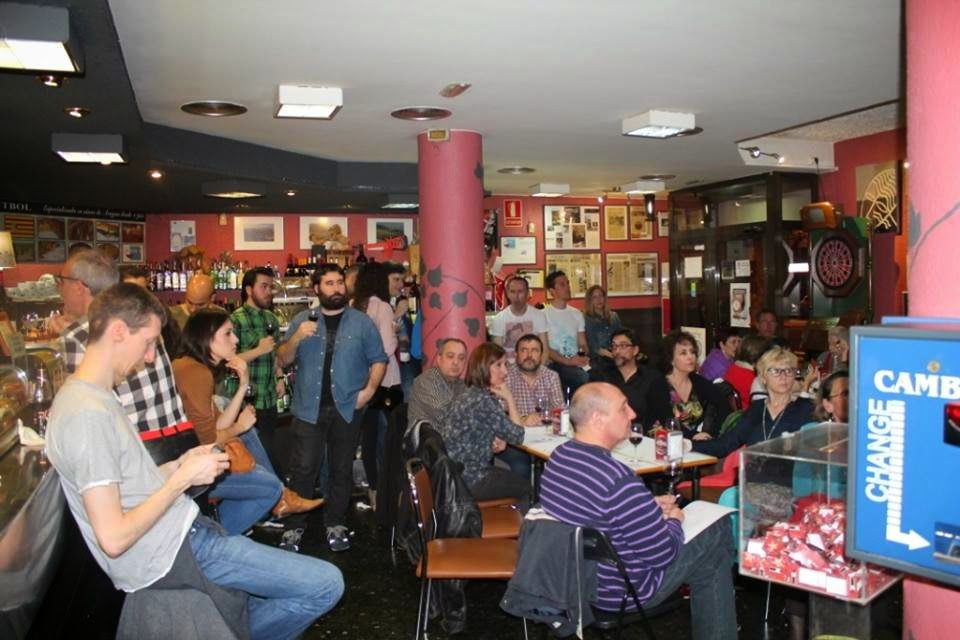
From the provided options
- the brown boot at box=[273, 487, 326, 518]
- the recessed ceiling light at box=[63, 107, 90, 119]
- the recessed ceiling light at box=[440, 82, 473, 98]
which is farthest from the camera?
the recessed ceiling light at box=[440, 82, 473, 98]

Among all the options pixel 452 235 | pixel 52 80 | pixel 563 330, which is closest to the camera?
pixel 52 80

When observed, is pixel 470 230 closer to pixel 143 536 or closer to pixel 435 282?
pixel 435 282

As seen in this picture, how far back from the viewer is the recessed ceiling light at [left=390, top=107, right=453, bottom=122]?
5754 mm

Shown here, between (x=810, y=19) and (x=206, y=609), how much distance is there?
148 inches

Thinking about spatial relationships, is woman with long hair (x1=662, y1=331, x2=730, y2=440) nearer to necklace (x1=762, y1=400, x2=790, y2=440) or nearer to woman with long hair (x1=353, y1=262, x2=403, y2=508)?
necklace (x1=762, y1=400, x2=790, y2=440)

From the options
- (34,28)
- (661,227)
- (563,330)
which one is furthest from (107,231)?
(661,227)

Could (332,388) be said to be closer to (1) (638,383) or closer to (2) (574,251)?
(1) (638,383)

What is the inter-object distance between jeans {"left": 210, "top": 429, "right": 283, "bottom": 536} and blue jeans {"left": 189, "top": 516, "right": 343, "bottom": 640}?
931 mm

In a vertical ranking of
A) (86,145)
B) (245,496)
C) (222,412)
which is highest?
(86,145)

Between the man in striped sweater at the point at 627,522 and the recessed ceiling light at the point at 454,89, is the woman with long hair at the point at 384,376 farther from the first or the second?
the man in striped sweater at the point at 627,522

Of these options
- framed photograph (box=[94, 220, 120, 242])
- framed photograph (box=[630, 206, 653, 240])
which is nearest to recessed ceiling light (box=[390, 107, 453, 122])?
framed photograph (box=[94, 220, 120, 242])

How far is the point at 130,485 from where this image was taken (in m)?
2.38

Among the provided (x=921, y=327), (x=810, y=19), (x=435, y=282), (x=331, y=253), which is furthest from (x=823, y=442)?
(x=331, y=253)

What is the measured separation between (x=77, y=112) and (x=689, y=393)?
4.03m
